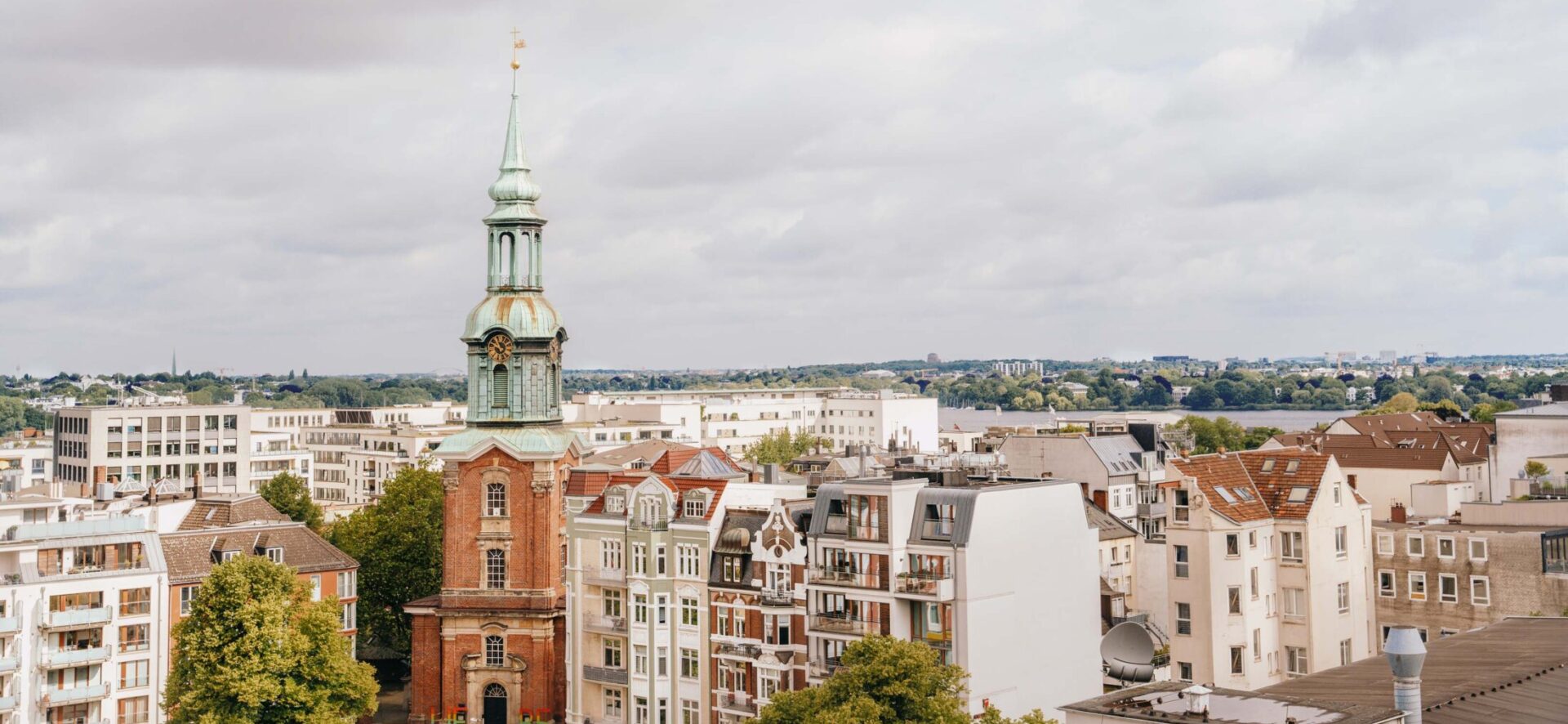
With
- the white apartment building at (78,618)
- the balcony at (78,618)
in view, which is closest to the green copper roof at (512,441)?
the white apartment building at (78,618)

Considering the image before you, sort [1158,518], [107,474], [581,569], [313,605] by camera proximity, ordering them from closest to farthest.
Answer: [313,605] → [581,569] → [1158,518] → [107,474]

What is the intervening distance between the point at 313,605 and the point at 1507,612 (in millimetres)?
62581

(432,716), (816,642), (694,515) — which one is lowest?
(432,716)

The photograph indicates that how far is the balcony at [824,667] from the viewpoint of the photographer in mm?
81188

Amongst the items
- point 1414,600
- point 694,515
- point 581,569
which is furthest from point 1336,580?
point 581,569

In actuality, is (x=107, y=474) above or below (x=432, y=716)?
above

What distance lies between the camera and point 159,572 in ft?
323

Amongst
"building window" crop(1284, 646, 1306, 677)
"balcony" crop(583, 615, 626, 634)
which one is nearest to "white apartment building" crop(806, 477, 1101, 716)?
"building window" crop(1284, 646, 1306, 677)

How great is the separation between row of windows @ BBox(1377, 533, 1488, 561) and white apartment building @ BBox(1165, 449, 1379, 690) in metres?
1.43

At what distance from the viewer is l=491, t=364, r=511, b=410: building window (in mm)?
105250

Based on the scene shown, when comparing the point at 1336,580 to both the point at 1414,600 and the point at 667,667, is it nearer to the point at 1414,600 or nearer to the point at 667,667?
the point at 1414,600

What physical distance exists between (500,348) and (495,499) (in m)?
9.85

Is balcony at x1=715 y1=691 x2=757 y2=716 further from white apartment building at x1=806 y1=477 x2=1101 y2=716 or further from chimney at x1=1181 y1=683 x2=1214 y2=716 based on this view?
chimney at x1=1181 y1=683 x2=1214 y2=716

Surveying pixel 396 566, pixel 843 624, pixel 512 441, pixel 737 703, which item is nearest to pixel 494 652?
pixel 512 441
